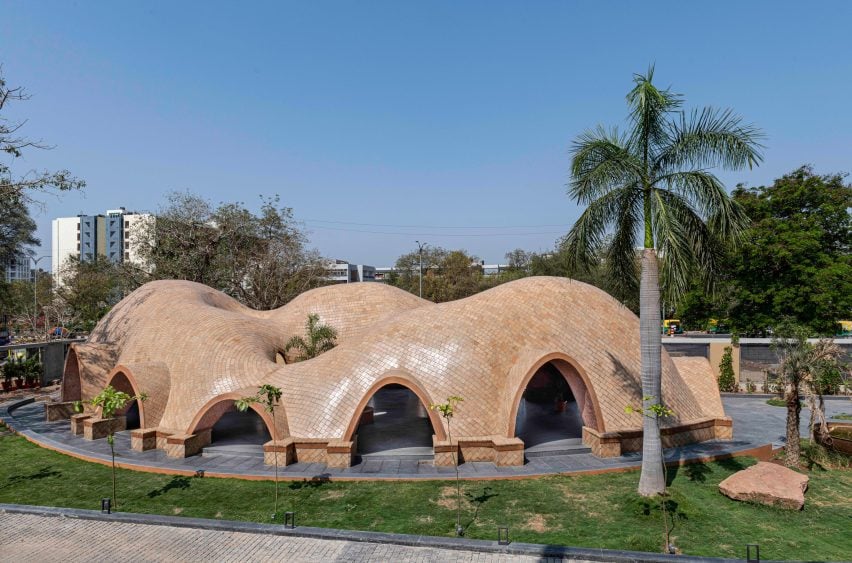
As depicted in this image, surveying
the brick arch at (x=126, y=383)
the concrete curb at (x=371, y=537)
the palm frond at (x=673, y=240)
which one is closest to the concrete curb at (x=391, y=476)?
the brick arch at (x=126, y=383)

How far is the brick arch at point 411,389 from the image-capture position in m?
16.8

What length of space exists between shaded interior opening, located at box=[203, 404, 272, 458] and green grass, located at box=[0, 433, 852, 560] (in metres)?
2.31

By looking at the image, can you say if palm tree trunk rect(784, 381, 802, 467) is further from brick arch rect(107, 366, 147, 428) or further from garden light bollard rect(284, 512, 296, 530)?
brick arch rect(107, 366, 147, 428)

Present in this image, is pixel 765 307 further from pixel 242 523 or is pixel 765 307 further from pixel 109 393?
pixel 109 393

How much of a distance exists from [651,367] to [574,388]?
5868mm

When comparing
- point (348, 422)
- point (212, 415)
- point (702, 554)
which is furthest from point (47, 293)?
point (702, 554)

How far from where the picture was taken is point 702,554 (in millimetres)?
10562

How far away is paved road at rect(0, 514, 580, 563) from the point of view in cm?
1074

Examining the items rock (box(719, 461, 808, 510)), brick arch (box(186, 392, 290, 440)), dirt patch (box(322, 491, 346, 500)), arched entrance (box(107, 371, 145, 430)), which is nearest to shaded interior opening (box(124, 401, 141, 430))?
arched entrance (box(107, 371, 145, 430))

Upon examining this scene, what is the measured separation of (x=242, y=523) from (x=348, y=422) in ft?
17.5

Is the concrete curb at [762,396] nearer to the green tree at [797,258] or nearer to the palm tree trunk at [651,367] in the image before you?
the green tree at [797,258]

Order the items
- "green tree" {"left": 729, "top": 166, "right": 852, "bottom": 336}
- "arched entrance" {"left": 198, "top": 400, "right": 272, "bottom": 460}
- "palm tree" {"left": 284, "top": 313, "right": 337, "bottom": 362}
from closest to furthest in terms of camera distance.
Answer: "arched entrance" {"left": 198, "top": 400, "right": 272, "bottom": 460} → "palm tree" {"left": 284, "top": 313, "right": 337, "bottom": 362} → "green tree" {"left": 729, "top": 166, "right": 852, "bottom": 336}

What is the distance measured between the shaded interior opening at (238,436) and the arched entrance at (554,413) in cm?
1034

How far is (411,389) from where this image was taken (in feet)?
56.6
